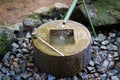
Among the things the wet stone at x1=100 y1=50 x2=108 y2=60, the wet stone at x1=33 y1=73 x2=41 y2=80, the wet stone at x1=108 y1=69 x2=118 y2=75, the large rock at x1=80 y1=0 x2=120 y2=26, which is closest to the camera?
the wet stone at x1=33 y1=73 x2=41 y2=80

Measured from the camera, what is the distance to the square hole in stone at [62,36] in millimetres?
4335

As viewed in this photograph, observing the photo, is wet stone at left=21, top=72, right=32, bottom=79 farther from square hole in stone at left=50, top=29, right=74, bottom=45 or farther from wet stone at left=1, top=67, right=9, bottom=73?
square hole in stone at left=50, top=29, right=74, bottom=45

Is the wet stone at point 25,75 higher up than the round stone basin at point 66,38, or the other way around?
the round stone basin at point 66,38

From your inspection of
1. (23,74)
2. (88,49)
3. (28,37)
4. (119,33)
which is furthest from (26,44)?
(119,33)

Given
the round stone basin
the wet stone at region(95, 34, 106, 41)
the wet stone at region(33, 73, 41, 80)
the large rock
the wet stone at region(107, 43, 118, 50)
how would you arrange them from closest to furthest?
1. the round stone basin
2. the wet stone at region(33, 73, 41, 80)
3. the wet stone at region(107, 43, 118, 50)
4. the wet stone at region(95, 34, 106, 41)
5. the large rock

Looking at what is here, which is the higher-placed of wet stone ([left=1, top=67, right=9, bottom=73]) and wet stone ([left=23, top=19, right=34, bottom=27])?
wet stone ([left=23, top=19, right=34, bottom=27])

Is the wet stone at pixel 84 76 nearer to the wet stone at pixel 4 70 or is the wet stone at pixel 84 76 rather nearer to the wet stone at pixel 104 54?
the wet stone at pixel 104 54

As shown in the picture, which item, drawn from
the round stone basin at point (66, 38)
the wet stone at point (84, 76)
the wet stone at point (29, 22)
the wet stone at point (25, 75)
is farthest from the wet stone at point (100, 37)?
the wet stone at point (25, 75)

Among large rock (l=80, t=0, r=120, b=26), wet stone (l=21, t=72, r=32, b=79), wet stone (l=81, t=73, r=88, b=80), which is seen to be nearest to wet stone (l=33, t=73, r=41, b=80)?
wet stone (l=21, t=72, r=32, b=79)

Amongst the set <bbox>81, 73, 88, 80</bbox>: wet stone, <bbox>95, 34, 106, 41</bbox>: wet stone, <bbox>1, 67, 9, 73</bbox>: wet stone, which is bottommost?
<bbox>81, 73, 88, 80</bbox>: wet stone

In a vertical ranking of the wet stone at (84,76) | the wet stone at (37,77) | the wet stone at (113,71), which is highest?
the wet stone at (37,77)

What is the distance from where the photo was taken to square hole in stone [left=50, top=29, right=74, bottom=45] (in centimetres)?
434

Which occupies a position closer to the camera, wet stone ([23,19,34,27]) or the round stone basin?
the round stone basin

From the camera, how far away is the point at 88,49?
4215mm
